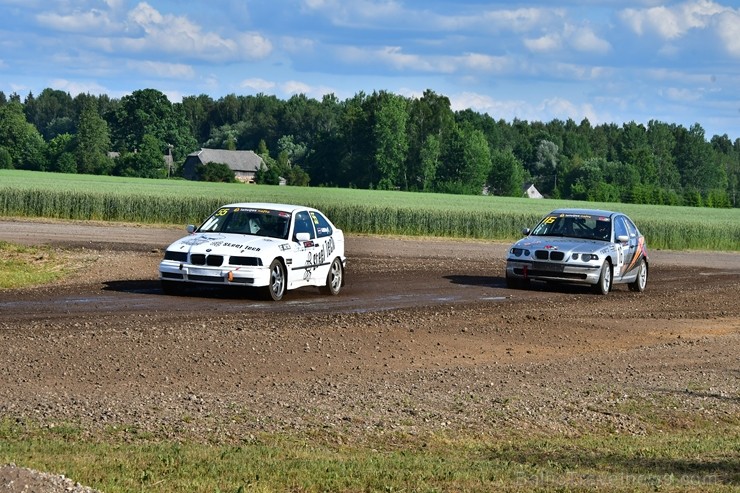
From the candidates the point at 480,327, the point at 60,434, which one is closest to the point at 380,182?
the point at 480,327

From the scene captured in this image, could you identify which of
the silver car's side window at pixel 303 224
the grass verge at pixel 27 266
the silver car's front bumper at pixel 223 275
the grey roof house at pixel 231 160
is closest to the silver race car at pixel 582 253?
the silver car's side window at pixel 303 224

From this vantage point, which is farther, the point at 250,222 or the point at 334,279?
the point at 334,279

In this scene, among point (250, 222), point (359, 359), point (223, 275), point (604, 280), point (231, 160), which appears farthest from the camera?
point (231, 160)

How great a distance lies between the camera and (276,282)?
19.6 meters

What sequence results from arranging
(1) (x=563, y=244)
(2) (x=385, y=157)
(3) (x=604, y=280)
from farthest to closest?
(2) (x=385, y=157)
(1) (x=563, y=244)
(3) (x=604, y=280)

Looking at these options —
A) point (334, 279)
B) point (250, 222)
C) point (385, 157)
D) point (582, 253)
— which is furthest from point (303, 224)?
point (385, 157)

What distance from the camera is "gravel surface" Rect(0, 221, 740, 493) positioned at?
1072 cm

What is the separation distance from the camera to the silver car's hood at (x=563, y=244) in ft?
75.9

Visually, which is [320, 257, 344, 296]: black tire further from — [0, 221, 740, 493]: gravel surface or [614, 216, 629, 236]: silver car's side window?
[614, 216, 629, 236]: silver car's side window

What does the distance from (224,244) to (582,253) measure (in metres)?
7.13

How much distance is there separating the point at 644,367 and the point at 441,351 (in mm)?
2433

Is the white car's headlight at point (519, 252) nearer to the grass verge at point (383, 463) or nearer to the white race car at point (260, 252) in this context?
the white race car at point (260, 252)

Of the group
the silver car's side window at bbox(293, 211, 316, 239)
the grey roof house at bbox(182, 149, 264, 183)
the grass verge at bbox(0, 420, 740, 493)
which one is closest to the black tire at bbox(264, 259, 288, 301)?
the silver car's side window at bbox(293, 211, 316, 239)

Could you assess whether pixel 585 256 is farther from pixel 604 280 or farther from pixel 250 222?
pixel 250 222
